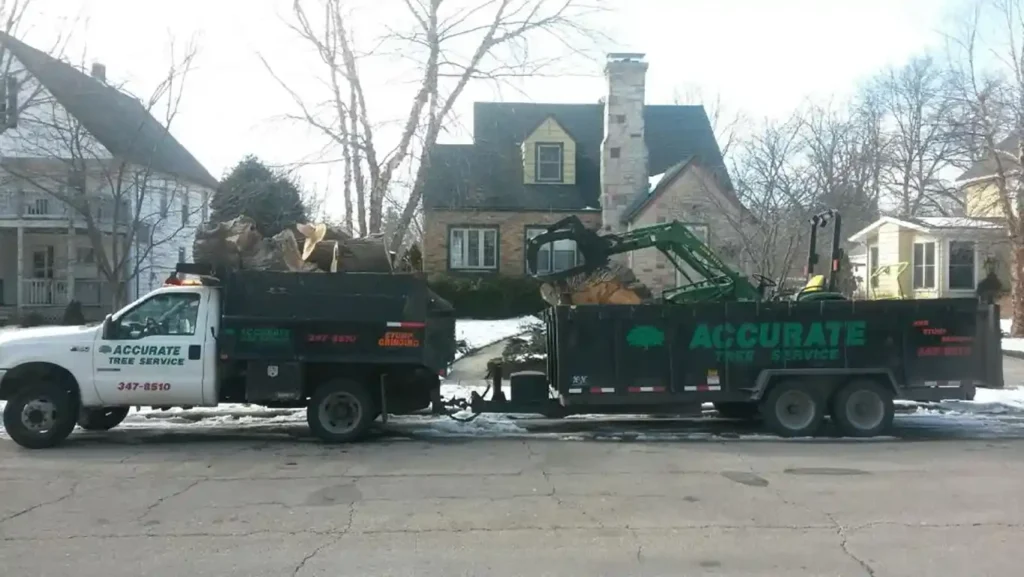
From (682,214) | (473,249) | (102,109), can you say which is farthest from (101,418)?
(102,109)

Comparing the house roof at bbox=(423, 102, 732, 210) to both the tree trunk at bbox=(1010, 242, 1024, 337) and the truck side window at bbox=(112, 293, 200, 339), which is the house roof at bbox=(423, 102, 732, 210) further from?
the truck side window at bbox=(112, 293, 200, 339)

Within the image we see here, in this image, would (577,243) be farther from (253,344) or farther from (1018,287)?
(1018,287)

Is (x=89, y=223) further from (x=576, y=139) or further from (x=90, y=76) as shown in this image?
(x=576, y=139)

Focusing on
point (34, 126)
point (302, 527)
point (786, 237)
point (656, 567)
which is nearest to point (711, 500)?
point (656, 567)

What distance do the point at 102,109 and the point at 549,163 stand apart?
14.7 m

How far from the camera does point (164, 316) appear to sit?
12.1m

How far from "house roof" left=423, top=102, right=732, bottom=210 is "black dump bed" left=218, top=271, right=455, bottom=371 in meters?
18.1

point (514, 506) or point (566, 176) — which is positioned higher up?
point (566, 176)

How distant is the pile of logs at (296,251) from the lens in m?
12.3

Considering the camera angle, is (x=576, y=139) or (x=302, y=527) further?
(x=576, y=139)

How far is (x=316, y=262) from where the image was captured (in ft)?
42.1

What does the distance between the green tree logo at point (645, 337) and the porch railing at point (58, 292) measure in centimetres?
2657

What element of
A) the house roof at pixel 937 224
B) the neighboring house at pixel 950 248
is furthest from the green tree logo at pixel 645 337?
the house roof at pixel 937 224

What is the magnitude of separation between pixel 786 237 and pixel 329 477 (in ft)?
45.5
